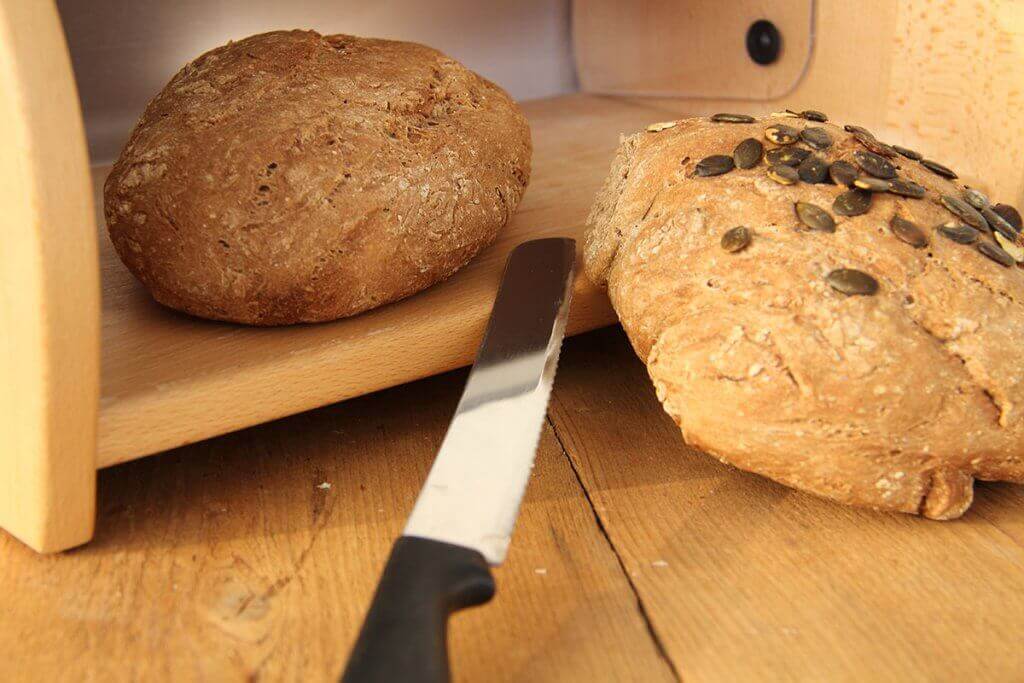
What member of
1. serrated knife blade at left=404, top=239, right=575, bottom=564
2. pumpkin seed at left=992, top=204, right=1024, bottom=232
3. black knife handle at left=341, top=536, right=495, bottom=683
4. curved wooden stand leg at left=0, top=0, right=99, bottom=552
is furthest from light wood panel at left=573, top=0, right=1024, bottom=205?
curved wooden stand leg at left=0, top=0, right=99, bottom=552

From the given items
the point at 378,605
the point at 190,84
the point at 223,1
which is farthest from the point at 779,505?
the point at 223,1

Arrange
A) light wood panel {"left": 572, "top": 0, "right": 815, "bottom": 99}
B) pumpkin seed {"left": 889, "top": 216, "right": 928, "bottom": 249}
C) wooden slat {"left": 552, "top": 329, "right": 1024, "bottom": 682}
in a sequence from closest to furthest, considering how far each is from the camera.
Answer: wooden slat {"left": 552, "top": 329, "right": 1024, "bottom": 682} < pumpkin seed {"left": 889, "top": 216, "right": 928, "bottom": 249} < light wood panel {"left": 572, "top": 0, "right": 815, "bottom": 99}

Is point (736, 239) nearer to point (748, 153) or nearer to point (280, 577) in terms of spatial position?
point (748, 153)

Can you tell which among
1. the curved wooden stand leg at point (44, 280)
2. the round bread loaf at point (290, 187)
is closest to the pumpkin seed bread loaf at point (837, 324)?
the round bread loaf at point (290, 187)

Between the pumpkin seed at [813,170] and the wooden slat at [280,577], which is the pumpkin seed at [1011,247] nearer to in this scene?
the pumpkin seed at [813,170]

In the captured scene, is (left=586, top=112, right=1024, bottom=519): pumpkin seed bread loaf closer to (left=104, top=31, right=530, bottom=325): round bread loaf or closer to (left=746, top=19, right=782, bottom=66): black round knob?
(left=104, top=31, right=530, bottom=325): round bread loaf

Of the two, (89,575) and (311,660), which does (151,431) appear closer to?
(89,575)
